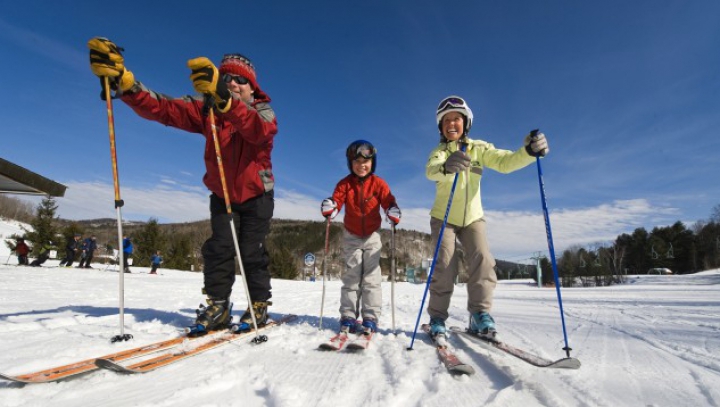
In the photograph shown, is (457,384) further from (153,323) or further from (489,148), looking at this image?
(153,323)

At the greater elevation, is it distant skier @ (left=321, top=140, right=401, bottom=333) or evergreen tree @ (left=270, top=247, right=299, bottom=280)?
distant skier @ (left=321, top=140, right=401, bottom=333)

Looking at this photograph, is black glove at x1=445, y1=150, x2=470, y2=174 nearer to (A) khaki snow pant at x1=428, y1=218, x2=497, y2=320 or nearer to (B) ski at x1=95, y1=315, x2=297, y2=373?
(A) khaki snow pant at x1=428, y1=218, x2=497, y2=320

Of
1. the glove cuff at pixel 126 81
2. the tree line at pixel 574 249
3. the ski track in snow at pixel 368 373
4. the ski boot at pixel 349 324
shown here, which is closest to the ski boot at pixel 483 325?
the ski track in snow at pixel 368 373

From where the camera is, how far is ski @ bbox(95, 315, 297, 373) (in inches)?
67.9

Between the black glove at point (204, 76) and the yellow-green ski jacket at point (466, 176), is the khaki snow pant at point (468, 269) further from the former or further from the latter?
the black glove at point (204, 76)

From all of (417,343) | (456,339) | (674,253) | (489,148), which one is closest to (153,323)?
(417,343)

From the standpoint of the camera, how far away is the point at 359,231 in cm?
381

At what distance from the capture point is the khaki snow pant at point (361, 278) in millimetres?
3508

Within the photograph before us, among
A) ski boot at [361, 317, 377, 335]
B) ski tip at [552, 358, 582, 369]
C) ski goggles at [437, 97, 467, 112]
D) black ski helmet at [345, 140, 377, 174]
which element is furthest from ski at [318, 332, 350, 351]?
ski goggles at [437, 97, 467, 112]

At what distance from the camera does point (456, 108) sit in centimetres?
349

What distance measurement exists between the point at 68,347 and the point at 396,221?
2986 millimetres

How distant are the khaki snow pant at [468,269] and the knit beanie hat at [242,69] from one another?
94.0 inches

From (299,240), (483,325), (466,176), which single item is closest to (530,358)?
(483,325)

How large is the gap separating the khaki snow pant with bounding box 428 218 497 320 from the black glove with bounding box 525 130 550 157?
91 centimetres
